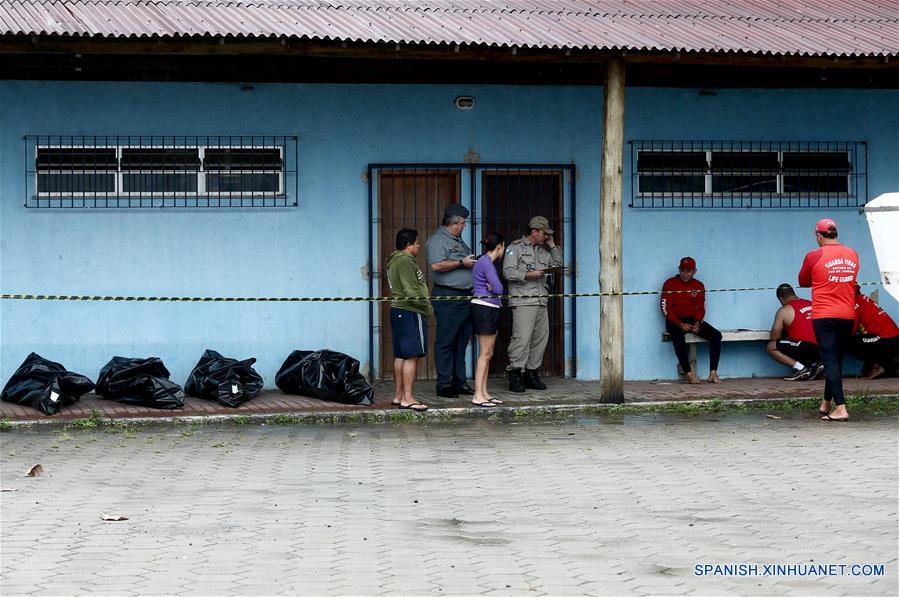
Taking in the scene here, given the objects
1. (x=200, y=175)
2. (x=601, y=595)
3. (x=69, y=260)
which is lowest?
(x=601, y=595)

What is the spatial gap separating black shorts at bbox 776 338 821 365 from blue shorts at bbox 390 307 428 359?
4695mm

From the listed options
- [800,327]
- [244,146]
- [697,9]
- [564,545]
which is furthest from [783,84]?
[564,545]

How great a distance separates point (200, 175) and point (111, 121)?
3.47 feet

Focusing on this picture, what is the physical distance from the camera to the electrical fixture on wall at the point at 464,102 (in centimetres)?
1426

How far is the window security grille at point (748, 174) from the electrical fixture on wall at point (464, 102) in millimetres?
1845

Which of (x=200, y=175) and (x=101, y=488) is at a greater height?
(x=200, y=175)

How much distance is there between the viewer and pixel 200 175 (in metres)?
13.8

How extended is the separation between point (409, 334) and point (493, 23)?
3.21 meters

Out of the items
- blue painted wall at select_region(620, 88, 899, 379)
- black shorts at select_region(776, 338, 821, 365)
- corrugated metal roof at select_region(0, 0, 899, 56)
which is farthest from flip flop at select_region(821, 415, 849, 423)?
corrugated metal roof at select_region(0, 0, 899, 56)

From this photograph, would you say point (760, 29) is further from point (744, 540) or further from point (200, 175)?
point (744, 540)

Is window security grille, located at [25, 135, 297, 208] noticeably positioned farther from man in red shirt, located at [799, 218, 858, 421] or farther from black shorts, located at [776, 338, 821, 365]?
black shorts, located at [776, 338, 821, 365]

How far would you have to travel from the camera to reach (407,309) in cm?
1198

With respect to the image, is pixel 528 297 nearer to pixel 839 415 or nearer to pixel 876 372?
pixel 839 415

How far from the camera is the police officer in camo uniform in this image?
1323 centimetres
